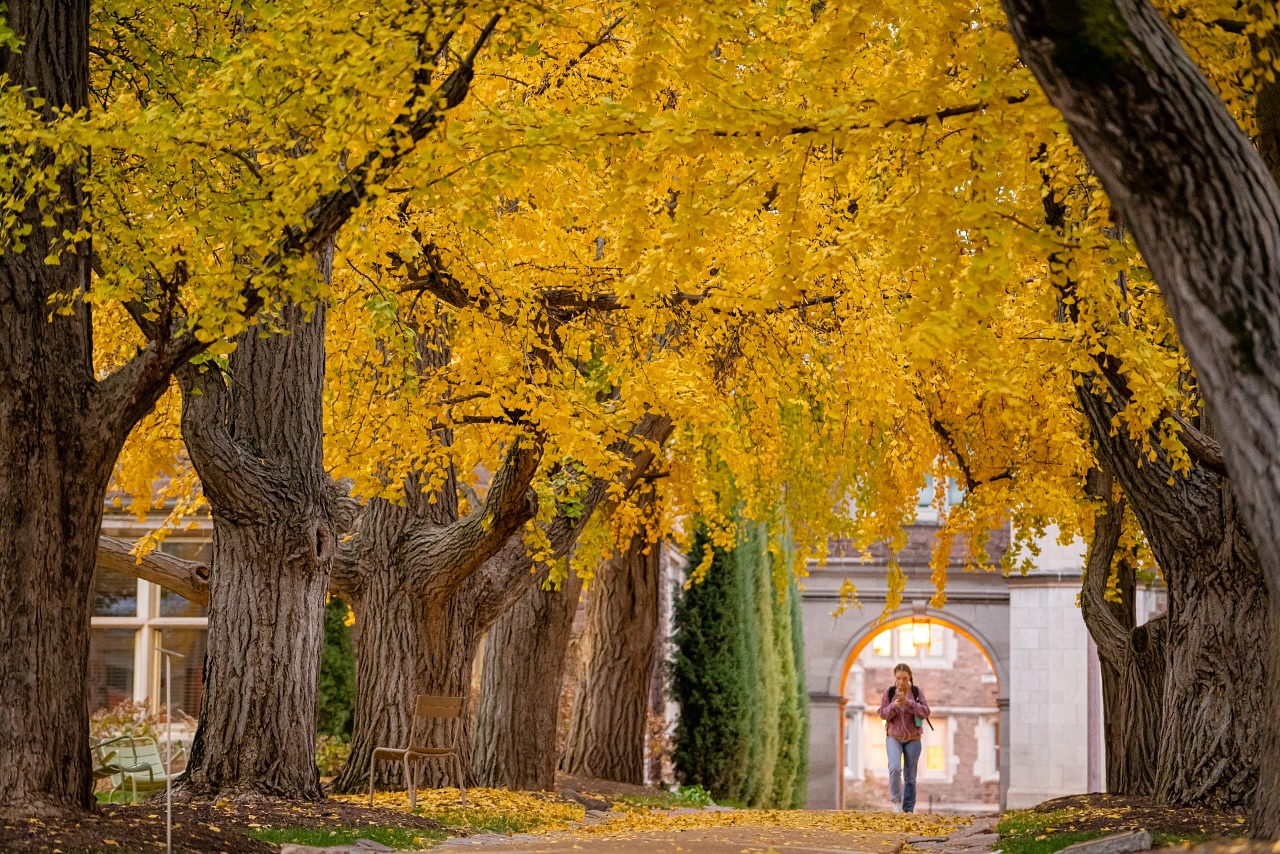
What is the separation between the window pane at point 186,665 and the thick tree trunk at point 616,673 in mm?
4555

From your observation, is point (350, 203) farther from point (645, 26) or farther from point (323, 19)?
point (645, 26)

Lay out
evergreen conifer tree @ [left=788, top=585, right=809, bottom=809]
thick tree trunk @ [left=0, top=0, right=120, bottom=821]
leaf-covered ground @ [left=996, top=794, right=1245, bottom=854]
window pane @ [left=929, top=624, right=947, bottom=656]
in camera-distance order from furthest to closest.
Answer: window pane @ [left=929, top=624, right=947, bottom=656], evergreen conifer tree @ [left=788, top=585, right=809, bottom=809], leaf-covered ground @ [left=996, top=794, right=1245, bottom=854], thick tree trunk @ [left=0, top=0, right=120, bottom=821]

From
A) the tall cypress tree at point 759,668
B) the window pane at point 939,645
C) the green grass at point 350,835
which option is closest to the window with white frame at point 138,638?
the tall cypress tree at point 759,668

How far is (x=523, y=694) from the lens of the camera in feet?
48.8

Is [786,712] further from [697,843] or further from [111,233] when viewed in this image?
[111,233]

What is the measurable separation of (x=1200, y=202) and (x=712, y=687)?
17944 millimetres

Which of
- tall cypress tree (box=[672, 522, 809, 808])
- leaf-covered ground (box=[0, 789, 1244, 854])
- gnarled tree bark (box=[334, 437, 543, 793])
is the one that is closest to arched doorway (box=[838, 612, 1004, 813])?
tall cypress tree (box=[672, 522, 809, 808])

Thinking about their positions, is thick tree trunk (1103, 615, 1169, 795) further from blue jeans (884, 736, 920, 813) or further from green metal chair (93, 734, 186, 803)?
green metal chair (93, 734, 186, 803)

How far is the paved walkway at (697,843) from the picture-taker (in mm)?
8570

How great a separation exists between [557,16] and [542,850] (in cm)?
462

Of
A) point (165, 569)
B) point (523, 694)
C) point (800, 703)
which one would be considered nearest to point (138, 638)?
point (523, 694)

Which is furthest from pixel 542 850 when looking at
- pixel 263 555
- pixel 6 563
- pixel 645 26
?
pixel 645 26

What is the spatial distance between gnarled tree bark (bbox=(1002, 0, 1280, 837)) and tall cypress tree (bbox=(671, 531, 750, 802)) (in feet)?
56.9

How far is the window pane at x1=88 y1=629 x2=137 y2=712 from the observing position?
58.5 feet
